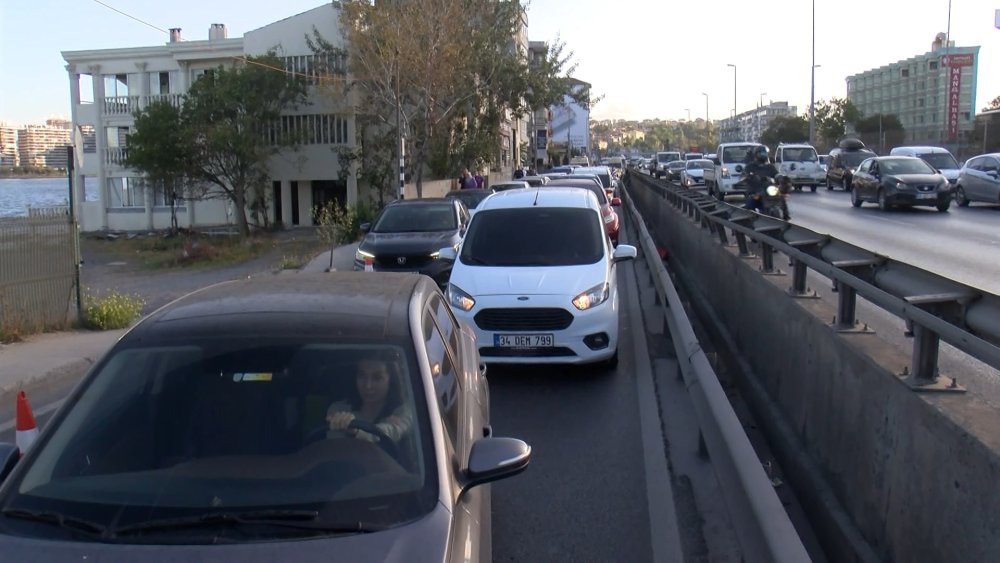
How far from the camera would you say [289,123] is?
41438 mm

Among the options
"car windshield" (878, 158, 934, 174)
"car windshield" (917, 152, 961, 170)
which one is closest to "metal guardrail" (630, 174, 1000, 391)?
"car windshield" (878, 158, 934, 174)

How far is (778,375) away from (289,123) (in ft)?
122

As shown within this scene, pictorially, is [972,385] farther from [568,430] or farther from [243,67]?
[243,67]

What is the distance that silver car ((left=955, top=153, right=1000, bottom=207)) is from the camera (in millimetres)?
27797

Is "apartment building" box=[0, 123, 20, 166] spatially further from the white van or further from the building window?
the white van

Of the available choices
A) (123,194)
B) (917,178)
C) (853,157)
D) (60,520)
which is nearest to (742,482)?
(60,520)

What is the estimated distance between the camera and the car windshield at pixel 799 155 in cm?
4025

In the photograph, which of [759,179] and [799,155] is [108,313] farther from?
[799,155]

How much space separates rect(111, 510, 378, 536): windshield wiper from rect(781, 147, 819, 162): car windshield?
3988cm

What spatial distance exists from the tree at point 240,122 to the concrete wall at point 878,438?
34.3m

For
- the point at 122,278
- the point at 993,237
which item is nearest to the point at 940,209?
the point at 993,237

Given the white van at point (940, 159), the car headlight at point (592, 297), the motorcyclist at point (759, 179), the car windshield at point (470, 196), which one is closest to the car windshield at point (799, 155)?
the white van at point (940, 159)

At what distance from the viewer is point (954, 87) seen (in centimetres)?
7706

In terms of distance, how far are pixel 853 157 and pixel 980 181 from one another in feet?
41.3
